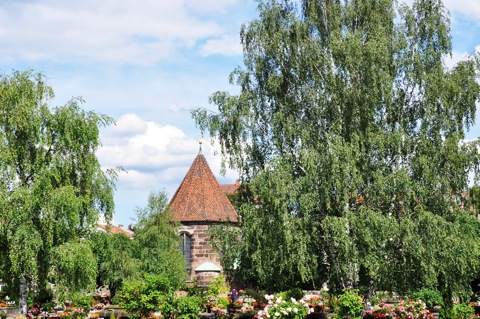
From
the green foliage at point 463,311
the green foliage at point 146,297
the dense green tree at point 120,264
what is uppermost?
the dense green tree at point 120,264

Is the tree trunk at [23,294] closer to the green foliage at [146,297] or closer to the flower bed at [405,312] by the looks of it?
the green foliage at [146,297]

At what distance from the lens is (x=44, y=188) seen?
A: 2183 cm

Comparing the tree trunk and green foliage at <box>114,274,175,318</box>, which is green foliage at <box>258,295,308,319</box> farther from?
the tree trunk

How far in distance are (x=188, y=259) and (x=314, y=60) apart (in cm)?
2259

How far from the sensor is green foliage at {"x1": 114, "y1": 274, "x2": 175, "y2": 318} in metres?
22.8

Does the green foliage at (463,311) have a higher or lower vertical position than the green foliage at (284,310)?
lower

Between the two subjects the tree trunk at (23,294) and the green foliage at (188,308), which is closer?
the green foliage at (188,308)

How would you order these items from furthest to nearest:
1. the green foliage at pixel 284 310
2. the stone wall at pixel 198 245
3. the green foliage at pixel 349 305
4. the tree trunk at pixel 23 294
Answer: the stone wall at pixel 198 245 → the tree trunk at pixel 23 294 → the green foliage at pixel 349 305 → the green foliage at pixel 284 310

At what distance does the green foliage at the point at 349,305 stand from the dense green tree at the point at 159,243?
13857 millimetres

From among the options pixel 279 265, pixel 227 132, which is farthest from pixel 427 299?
pixel 227 132

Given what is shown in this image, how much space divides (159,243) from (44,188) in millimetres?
14611

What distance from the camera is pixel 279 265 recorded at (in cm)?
2231

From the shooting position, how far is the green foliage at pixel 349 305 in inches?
827

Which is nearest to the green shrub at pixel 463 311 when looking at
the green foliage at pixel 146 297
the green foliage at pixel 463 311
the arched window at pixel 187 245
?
the green foliage at pixel 463 311
